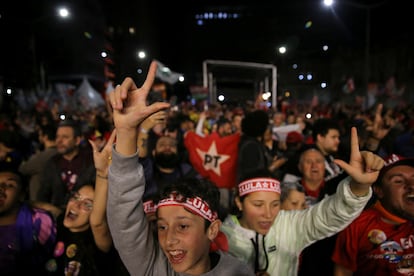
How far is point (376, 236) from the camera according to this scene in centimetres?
237

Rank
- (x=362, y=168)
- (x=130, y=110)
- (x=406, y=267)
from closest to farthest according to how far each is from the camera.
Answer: (x=130, y=110)
(x=362, y=168)
(x=406, y=267)

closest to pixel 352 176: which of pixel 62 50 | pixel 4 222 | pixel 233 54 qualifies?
pixel 4 222

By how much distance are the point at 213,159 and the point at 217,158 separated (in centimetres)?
6

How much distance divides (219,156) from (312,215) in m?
2.58

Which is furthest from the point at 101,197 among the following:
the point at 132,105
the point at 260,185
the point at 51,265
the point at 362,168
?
the point at 362,168

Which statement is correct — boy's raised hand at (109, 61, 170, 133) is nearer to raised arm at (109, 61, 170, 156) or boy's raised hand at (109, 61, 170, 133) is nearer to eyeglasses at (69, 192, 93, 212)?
raised arm at (109, 61, 170, 156)

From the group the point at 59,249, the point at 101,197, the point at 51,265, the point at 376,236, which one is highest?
the point at 101,197

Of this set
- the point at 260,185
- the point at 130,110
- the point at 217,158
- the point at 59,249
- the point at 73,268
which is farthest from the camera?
the point at 217,158

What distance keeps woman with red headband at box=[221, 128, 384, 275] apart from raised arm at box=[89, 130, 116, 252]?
2.83 ft

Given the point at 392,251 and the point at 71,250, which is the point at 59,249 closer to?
the point at 71,250

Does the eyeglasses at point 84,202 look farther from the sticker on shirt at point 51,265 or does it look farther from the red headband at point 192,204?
the red headband at point 192,204

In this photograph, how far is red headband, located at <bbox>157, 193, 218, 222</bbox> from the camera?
1.97 m

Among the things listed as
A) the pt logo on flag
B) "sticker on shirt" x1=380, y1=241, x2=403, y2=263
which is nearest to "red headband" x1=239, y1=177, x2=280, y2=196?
"sticker on shirt" x1=380, y1=241, x2=403, y2=263

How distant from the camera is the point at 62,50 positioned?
4097 cm
